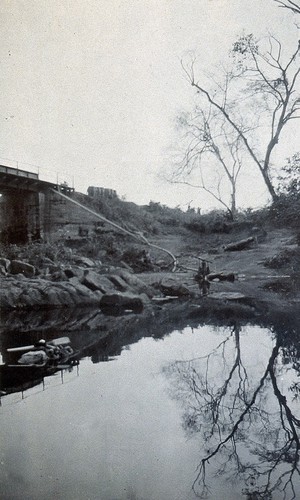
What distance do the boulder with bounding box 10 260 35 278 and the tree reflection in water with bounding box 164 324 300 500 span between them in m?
4.41

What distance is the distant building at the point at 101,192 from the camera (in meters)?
7.73

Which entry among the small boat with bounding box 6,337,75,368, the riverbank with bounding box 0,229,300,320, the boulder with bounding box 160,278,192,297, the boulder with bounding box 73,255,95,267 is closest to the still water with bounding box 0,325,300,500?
the small boat with bounding box 6,337,75,368

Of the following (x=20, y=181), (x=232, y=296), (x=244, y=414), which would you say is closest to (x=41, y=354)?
(x=244, y=414)

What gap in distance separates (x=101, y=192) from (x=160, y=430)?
504cm

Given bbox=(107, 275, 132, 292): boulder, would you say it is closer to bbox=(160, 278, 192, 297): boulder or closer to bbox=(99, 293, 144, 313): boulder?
bbox=(99, 293, 144, 313): boulder

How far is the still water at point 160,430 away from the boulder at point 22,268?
362 cm

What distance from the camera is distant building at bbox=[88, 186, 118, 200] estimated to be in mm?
7734

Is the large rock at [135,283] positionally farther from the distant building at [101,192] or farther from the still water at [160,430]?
the still water at [160,430]

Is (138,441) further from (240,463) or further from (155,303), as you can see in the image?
(155,303)

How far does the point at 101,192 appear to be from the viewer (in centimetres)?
786

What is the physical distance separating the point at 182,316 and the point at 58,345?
2641 millimetres

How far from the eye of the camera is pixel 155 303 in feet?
28.0

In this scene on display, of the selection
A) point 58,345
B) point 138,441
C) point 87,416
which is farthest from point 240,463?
point 58,345

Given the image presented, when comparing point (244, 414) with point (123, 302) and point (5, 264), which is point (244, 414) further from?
point (5, 264)
